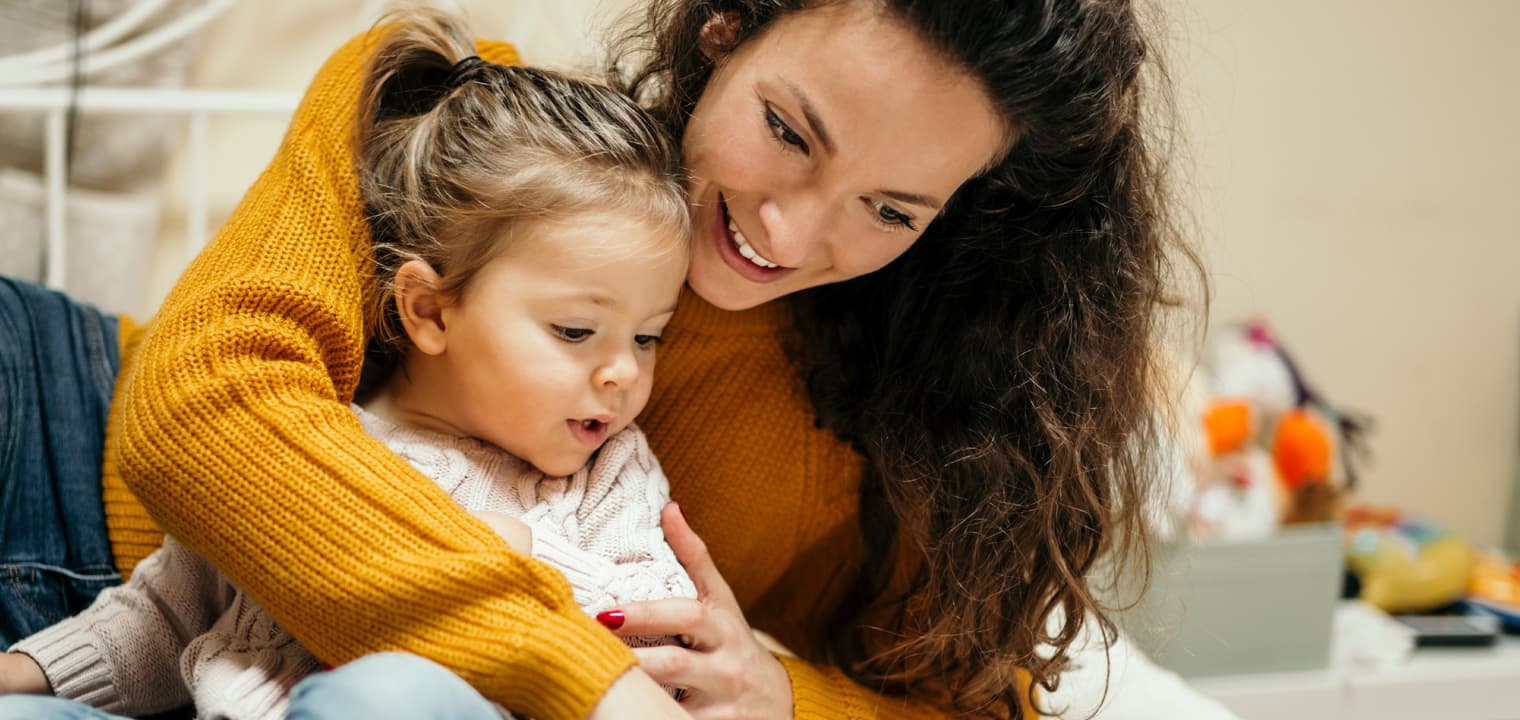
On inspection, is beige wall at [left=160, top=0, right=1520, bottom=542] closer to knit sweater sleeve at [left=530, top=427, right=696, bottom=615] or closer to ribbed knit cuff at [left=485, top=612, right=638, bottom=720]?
knit sweater sleeve at [left=530, top=427, right=696, bottom=615]

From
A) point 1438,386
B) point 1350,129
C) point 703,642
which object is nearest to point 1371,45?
point 1350,129

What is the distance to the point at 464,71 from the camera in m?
1.12

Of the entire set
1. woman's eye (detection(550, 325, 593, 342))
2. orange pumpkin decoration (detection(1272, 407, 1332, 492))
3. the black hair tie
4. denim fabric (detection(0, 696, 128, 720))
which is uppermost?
the black hair tie

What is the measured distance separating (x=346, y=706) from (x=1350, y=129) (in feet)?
7.85

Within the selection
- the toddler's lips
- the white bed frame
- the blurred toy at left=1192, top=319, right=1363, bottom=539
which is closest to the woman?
the toddler's lips

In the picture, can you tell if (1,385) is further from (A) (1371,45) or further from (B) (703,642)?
(A) (1371,45)

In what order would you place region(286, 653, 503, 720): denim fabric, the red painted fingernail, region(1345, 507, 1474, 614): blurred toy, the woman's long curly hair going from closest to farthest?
1. region(286, 653, 503, 720): denim fabric
2. the red painted fingernail
3. the woman's long curly hair
4. region(1345, 507, 1474, 614): blurred toy

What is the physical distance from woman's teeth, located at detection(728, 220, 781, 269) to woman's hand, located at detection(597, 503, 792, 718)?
0.23m

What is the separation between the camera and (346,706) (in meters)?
0.70

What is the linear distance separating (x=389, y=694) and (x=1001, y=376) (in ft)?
2.21

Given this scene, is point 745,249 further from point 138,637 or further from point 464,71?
point 138,637

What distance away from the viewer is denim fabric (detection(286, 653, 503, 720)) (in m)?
0.71

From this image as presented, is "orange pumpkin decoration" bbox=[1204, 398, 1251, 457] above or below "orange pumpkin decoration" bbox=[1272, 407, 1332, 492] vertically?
above

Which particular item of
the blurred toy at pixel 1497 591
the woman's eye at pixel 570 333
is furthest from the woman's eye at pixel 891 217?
the blurred toy at pixel 1497 591
